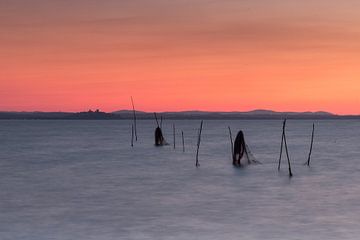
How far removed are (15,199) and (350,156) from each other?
4666 cm

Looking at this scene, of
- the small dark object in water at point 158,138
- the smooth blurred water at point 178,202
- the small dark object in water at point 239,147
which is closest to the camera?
the smooth blurred water at point 178,202

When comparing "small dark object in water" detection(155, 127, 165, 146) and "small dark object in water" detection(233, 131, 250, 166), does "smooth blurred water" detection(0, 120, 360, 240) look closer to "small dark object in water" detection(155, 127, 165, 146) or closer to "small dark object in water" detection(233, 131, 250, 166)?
"small dark object in water" detection(233, 131, 250, 166)

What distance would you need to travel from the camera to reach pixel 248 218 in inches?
1097

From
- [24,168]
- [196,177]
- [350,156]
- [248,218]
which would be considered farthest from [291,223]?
[350,156]

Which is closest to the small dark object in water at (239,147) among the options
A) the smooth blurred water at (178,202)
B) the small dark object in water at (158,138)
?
the smooth blurred water at (178,202)

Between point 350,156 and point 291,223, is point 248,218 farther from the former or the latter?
point 350,156

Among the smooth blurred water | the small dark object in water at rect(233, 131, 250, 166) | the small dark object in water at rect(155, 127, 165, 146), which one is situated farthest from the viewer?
the small dark object in water at rect(155, 127, 165, 146)

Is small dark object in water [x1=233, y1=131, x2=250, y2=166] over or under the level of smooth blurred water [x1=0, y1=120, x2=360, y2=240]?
over

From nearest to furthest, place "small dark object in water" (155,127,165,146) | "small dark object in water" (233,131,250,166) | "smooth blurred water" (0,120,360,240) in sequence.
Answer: "smooth blurred water" (0,120,360,240) → "small dark object in water" (233,131,250,166) → "small dark object in water" (155,127,165,146)

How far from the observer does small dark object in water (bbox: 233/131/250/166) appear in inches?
1887

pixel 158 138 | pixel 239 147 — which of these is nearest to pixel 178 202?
pixel 239 147

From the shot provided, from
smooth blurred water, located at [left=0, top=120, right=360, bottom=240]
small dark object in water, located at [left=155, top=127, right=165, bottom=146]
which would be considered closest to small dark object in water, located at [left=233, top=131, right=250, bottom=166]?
smooth blurred water, located at [left=0, top=120, right=360, bottom=240]

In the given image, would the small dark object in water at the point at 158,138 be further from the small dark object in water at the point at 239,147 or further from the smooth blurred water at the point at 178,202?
the small dark object in water at the point at 239,147

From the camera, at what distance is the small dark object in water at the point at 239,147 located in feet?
157
